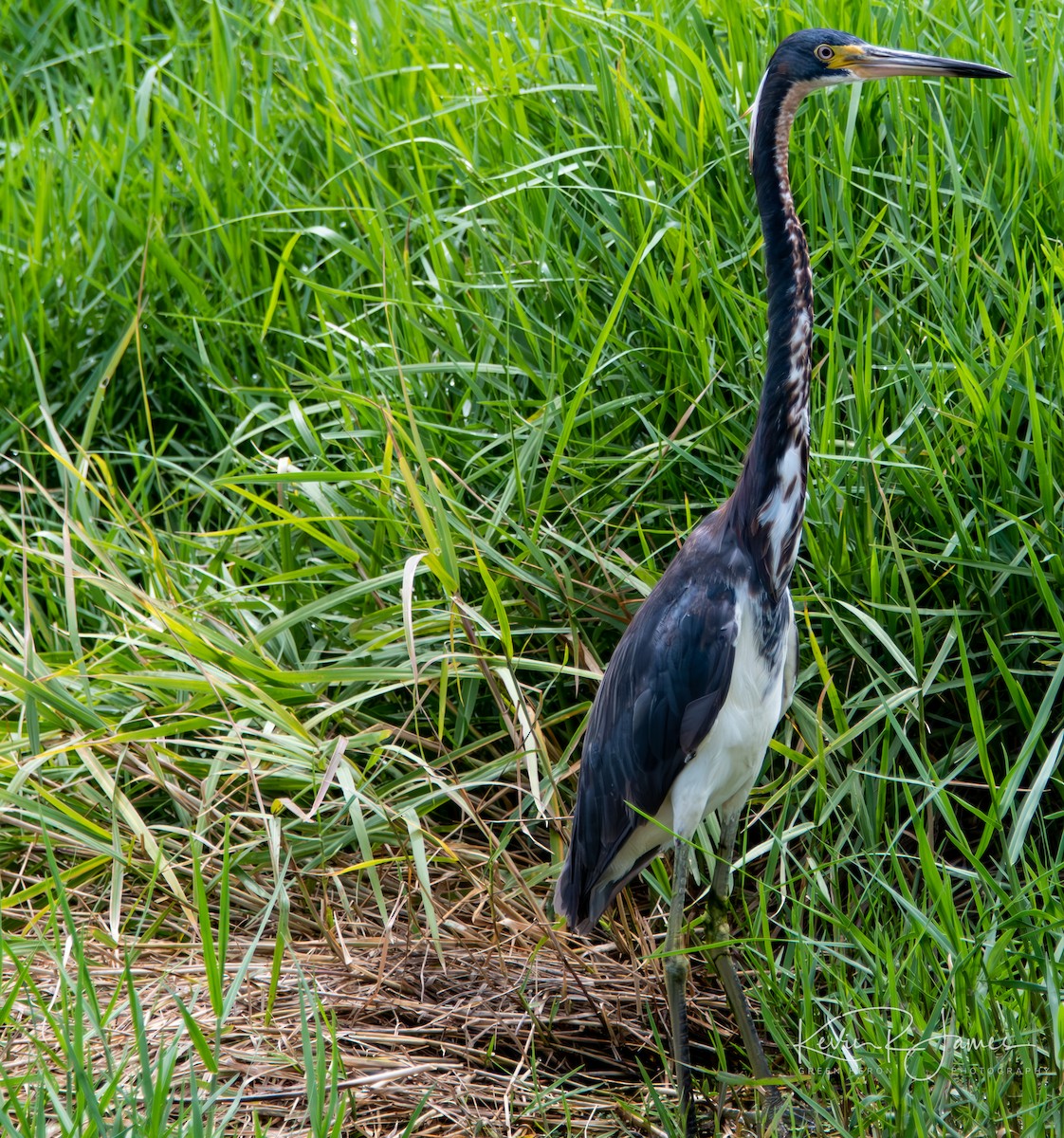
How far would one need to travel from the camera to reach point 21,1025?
2559mm

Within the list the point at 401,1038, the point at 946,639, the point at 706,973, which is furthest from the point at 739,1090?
the point at 946,639

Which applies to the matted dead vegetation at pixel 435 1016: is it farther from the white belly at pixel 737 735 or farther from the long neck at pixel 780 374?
the long neck at pixel 780 374

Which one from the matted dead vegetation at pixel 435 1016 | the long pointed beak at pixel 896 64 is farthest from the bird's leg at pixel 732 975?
the long pointed beak at pixel 896 64

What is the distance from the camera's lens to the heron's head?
8.84ft

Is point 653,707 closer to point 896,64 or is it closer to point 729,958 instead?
point 729,958

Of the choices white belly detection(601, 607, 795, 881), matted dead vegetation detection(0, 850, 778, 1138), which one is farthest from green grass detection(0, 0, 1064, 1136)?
white belly detection(601, 607, 795, 881)

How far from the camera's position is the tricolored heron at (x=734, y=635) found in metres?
2.64

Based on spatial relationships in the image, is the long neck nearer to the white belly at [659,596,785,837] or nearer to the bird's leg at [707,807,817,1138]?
the white belly at [659,596,785,837]

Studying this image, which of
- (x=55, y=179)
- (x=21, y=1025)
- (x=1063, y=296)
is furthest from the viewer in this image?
(x=55, y=179)

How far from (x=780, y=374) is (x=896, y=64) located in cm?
76

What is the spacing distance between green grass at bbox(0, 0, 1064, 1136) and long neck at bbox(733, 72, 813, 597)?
326mm

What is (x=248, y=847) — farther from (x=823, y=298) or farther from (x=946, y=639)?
(x=823, y=298)

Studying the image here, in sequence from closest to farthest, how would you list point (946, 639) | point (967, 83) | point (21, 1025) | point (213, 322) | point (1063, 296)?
point (21, 1025)
point (946, 639)
point (1063, 296)
point (967, 83)
point (213, 322)

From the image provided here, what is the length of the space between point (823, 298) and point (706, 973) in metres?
1.69
